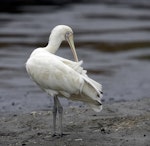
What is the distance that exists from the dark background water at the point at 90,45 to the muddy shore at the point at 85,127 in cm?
177

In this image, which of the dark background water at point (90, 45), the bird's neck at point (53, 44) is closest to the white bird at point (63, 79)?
the bird's neck at point (53, 44)

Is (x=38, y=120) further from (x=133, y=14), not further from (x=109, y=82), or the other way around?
(x=133, y=14)

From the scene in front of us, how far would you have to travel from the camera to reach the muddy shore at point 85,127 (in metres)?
8.41

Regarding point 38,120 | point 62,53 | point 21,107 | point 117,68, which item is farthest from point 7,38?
point 38,120

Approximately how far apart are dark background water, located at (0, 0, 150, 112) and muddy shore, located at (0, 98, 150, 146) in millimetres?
1769

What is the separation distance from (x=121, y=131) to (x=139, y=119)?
2.61ft

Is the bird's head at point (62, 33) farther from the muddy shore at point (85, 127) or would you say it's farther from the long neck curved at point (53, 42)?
the muddy shore at point (85, 127)

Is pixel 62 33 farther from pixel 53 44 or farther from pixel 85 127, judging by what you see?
pixel 85 127

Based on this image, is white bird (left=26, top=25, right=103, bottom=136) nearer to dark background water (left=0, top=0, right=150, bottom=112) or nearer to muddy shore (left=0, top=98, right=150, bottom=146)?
muddy shore (left=0, top=98, right=150, bottom=146)

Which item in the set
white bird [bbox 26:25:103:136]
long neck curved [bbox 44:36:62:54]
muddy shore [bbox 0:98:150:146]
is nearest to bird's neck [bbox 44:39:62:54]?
long neck curved [bbox 44:36:62:54]

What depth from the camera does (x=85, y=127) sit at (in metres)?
9.34

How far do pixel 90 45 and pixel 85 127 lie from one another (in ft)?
37.6

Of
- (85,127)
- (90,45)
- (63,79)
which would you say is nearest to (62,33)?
(63,79)

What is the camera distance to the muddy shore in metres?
8.41
